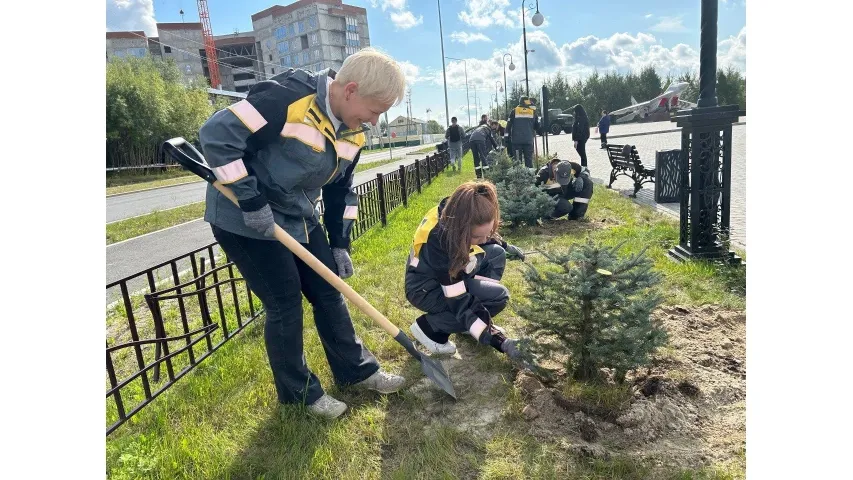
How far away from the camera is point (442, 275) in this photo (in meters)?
2.79

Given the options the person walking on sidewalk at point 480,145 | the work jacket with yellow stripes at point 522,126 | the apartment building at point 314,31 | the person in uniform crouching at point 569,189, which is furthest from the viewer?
the apartment building at point 314,31

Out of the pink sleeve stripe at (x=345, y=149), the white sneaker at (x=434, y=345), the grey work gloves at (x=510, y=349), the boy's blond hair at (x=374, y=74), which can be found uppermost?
the boy's blond hair at (x=374, y=74)

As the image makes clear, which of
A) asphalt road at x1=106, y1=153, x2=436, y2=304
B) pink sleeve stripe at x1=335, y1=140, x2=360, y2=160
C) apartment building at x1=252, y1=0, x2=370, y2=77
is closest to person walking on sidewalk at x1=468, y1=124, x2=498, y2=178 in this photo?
asphalt road at x1=106, y1=153, x2=436, y2=304

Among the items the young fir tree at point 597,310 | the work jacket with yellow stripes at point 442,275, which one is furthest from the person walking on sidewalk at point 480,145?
the young fir tree at point 597,310

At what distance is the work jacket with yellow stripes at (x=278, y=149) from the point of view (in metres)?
1.94

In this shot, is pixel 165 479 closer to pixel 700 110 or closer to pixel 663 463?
pixel 663 463

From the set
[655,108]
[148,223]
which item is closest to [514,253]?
[148,223]

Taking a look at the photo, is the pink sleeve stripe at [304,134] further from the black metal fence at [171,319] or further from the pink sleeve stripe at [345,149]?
the black metal fence at [171,319]

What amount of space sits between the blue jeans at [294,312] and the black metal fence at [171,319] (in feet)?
2.35

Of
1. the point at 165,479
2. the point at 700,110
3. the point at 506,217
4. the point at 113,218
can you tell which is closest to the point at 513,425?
the point at 165,479

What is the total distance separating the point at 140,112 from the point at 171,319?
30361 millimetres

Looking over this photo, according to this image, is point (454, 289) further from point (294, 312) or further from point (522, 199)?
point (522, 199)

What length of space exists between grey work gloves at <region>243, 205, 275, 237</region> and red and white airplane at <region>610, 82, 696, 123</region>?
47490 mm

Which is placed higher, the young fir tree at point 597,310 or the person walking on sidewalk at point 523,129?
the person walking on sidewalk at point 523,129
